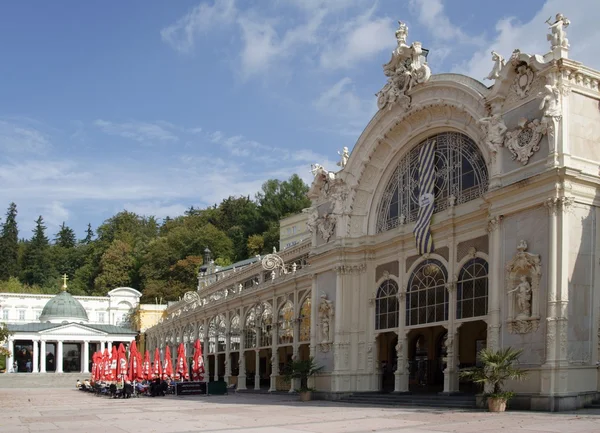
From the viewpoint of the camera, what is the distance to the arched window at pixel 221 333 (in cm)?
6203

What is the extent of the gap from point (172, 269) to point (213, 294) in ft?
150

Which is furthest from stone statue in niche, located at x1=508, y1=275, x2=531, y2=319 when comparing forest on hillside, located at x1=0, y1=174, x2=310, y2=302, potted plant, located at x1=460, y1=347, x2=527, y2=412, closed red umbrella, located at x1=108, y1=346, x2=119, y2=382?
forest on hillside, located at x1=0, y1=174, x2=310, y2=302

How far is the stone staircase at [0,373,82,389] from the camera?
85.3 m

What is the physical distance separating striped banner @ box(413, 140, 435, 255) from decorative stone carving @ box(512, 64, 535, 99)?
6.94m

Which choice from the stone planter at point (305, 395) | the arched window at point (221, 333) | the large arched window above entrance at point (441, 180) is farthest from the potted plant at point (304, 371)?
the arched window at point (221, 333)

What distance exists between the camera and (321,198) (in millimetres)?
43719

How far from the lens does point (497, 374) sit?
2664cm

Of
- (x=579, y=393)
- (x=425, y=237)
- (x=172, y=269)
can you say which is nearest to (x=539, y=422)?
(x=579, y=393)

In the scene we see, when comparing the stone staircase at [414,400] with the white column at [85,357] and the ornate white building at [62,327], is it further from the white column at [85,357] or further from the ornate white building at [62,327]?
the white column at [85,357]

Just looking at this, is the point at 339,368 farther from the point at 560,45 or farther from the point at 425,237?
the point at 560,45

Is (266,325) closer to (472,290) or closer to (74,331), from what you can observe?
(472,290)

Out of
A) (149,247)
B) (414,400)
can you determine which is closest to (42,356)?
(149,247)

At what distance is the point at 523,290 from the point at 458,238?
6070 millimetres

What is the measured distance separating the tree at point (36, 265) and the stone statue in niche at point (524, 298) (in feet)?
416
